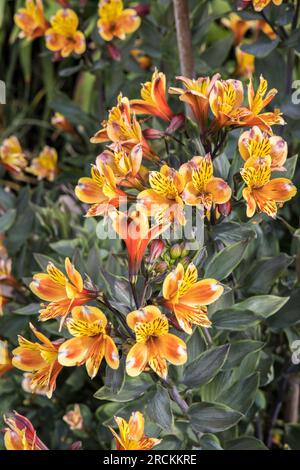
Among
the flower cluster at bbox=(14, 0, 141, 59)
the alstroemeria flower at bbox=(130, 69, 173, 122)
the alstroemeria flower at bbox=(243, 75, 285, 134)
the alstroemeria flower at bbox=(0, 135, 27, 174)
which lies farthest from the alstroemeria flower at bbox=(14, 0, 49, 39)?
the alstroemeria flower at bbox=(243, 75, 285, 134)

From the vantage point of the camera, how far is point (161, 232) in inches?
27.9

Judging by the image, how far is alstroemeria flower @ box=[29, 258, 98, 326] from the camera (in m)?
0.69

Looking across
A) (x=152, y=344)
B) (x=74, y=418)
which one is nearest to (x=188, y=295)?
(x=152, y=344)

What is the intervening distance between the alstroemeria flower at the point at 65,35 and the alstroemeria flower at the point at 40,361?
586mm

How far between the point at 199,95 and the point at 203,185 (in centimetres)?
10

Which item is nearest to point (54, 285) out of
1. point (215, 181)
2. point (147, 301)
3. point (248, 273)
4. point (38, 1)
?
point (147, 301)

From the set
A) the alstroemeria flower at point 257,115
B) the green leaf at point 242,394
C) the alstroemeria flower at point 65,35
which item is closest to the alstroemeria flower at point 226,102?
the alstroemeria flower at point 257,115

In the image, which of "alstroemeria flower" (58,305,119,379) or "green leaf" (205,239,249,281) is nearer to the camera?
"alstroemeria flower" (58,305,119,379)

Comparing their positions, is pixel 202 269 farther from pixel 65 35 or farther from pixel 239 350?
pixel 65 35

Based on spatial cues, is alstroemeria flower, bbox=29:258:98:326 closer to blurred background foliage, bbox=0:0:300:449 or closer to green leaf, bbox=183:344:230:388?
blurred background foliage, bbox=0:0:300:449

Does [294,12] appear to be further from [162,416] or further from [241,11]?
[162,416]

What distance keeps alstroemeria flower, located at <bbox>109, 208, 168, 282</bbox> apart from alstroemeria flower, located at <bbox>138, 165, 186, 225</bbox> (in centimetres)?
1
